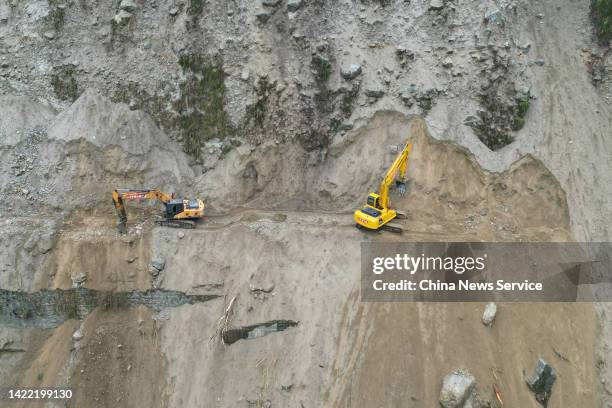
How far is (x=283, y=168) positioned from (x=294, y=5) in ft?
25.9

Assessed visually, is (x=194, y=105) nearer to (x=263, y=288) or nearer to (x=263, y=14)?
(x=263, y=14)

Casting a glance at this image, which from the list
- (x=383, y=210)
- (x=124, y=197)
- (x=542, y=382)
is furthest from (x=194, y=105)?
(x=542, y=382)

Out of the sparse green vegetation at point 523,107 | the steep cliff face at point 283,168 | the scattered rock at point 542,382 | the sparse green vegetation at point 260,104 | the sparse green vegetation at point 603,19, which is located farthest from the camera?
the sparse green vegetation at point 603,19

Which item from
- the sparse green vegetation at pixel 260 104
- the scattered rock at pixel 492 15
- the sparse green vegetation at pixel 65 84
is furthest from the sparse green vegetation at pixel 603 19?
the sparse green vegetation at pixel 65 84

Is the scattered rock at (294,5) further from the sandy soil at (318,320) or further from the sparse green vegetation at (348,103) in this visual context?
the sandy soil at (318,320)

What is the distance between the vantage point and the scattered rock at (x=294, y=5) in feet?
75.1

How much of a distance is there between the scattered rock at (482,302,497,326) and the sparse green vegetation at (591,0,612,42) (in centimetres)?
1566

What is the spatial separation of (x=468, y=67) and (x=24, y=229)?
68.3 feet

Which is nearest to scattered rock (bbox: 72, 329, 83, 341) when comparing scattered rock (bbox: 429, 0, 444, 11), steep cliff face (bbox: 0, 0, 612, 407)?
steep cliff face (bbox: 0, 0, 612, 407)

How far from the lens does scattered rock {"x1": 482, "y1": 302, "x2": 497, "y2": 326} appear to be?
17172mm

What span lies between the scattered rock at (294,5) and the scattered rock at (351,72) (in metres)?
3.87

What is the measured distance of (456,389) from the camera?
15.7 meters

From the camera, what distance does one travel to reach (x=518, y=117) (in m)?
22.5

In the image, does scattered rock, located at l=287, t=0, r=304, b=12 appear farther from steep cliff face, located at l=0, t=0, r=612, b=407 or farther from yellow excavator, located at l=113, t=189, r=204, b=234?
yellow excavator, located at l=113, t=189, r=204, b=234
